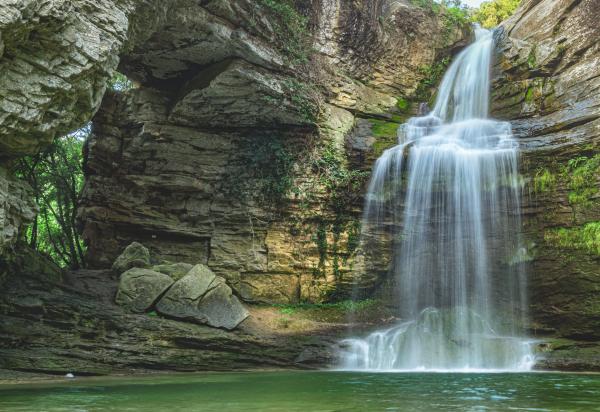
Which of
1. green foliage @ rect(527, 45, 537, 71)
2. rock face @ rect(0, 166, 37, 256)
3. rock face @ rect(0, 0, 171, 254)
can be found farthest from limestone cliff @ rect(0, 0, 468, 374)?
green foliage @ rect(527, 45, 537, 71)

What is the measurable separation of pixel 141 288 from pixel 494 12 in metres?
22.5

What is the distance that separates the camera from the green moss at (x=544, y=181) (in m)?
12.0

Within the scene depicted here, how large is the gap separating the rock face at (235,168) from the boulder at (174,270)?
210 centimetres

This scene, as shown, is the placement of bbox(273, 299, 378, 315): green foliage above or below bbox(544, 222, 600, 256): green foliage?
below

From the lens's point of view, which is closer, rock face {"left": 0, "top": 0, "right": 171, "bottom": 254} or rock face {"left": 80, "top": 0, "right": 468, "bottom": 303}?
rock face {"left": 0, "top": 0, "right": 171, "bottom": 254}

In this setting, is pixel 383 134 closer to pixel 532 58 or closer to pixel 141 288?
pixel 532 58

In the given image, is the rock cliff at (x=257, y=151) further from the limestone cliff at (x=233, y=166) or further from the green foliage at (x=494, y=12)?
the green foliage at (x=494, y=12)

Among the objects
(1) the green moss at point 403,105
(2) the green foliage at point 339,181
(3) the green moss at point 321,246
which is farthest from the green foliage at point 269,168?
(1) the green moss at point 403,105

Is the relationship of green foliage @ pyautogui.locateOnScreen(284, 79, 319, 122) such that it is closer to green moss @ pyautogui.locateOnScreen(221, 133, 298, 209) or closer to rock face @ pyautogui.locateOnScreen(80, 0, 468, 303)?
rock face @ pyautogui.locateOnScreen(80, 0, 468, 303)

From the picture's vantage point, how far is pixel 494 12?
24.5 metres

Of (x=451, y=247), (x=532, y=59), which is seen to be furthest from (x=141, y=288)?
(x=532, y=59)

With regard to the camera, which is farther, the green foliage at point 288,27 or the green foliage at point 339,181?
the green foliage at point 339,181

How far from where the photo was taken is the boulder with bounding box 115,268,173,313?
36.1 ft

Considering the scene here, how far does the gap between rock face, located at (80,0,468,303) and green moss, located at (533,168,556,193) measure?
4.75m
